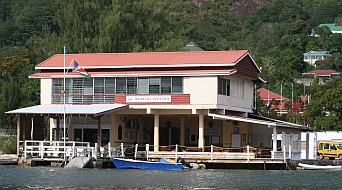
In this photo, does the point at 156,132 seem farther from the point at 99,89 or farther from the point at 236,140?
the point at 236,140

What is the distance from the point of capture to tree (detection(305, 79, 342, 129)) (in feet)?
289

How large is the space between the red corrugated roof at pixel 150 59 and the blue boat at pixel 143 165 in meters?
8.75

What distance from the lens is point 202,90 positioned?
194 feet

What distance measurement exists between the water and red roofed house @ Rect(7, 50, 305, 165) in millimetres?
5349

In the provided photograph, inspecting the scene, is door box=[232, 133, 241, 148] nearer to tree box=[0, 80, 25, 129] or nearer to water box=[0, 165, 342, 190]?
water box=[0, 165, 342, 190]

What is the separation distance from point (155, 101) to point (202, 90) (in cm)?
330

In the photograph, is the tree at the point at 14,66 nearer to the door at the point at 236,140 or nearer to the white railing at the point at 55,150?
the door at the point at 236,140

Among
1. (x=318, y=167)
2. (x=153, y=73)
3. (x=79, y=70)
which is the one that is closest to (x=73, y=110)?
(x=79, y=70)

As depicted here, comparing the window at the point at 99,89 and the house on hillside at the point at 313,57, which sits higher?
the house on hillside at the point at 313,57

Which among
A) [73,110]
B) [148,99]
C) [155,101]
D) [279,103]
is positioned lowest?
[73,110]

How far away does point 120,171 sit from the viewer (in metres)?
52.1

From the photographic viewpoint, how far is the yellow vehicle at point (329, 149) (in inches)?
2731

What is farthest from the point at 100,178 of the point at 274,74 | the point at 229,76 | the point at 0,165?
the point at 274,74

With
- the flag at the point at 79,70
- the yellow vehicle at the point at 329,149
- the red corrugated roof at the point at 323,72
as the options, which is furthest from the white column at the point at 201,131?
the red corrugated roof at the point at 323,72
